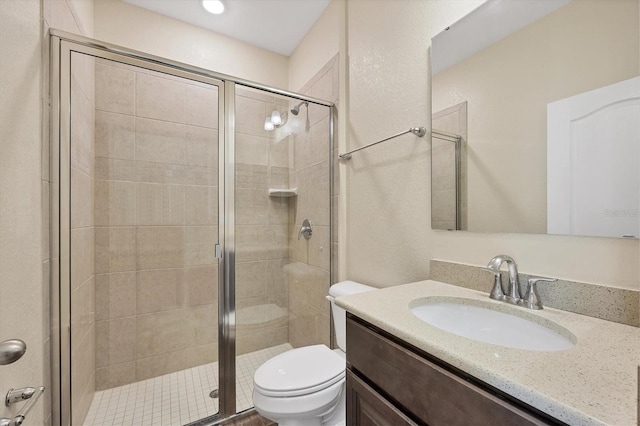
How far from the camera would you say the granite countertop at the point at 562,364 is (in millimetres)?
399

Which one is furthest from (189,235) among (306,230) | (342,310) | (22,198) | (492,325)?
(492,325)

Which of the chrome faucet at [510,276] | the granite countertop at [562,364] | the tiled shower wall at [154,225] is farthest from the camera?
the tiled shower wall at [154,225]

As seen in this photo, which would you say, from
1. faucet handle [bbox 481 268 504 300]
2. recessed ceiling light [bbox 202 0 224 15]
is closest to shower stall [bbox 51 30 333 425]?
recessed ceiling light [bbox 202 0 224 15]

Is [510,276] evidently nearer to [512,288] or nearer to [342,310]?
[512,288]

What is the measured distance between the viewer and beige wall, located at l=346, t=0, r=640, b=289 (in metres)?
0.80

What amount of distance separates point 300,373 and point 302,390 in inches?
4.1

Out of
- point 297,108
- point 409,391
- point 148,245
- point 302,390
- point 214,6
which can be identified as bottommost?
point 302,390

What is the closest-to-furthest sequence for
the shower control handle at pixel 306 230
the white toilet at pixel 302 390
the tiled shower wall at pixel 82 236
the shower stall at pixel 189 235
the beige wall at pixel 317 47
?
the white toilet at pixel 302 390 → the tiled shower wall at pixel 82 236 → the shower stall at pixel 189 235 → the beige wall at pixel 317 47 → the shower control handle at pixel 306 230

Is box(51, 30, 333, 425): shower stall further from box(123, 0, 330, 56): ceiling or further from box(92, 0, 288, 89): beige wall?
box(123, 0, 330, 56): ceiling

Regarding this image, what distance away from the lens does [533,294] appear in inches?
31.9

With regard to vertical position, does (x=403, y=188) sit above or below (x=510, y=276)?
above

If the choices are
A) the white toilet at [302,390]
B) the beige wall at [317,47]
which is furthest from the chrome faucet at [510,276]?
the beige wall at [317,47]

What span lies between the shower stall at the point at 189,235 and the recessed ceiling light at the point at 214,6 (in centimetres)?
62

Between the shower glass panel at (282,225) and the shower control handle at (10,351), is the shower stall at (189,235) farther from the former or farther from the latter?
the shower control handle at (10,351)
